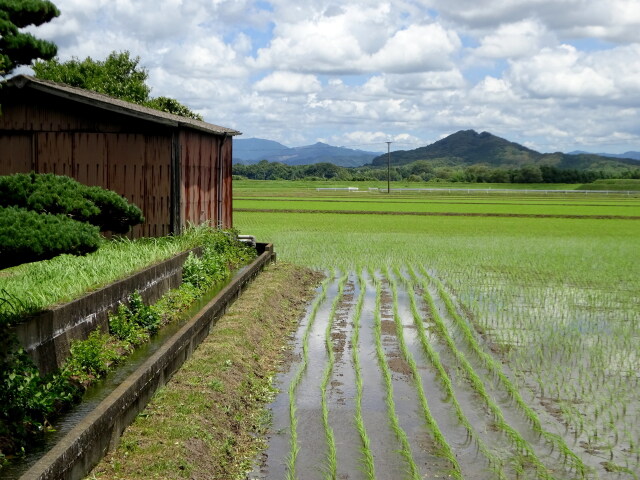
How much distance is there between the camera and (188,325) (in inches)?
341

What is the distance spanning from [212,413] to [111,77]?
3646 centimetres

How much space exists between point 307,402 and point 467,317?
5263 mm

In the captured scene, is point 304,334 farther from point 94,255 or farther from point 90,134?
point 90,134

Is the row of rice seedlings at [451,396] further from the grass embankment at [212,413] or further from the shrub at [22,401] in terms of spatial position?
the shrub at [22,401]

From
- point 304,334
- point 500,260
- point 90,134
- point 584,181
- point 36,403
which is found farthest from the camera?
point 584,181

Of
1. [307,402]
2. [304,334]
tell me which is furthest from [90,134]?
[307,402]

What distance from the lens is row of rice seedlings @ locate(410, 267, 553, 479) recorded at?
5.93 m

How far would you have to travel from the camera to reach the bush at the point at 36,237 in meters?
5.41

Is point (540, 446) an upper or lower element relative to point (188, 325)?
lower

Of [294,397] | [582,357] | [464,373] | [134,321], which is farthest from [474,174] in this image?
[294,397]

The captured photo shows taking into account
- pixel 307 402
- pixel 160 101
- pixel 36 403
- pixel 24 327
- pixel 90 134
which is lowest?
pixel 307 402

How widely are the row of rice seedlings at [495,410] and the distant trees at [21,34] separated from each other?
5.81 metres

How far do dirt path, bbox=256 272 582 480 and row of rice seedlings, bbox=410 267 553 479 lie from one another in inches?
0.5

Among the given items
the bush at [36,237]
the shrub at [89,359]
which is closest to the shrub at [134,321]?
the shrub at [89,359]
